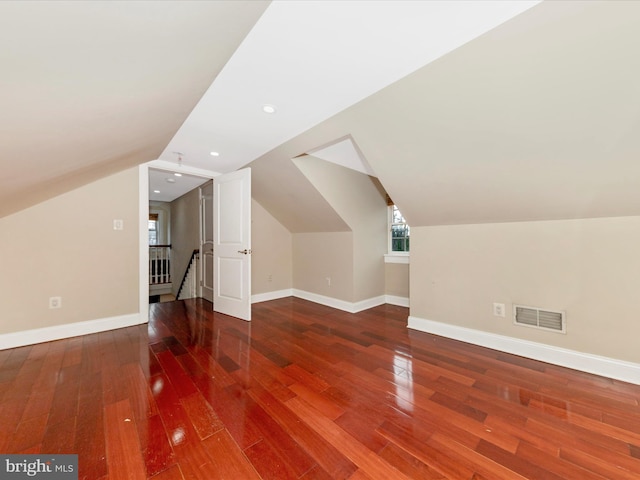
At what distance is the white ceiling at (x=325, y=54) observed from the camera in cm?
115

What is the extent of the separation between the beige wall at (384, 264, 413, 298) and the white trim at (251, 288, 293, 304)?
175cm

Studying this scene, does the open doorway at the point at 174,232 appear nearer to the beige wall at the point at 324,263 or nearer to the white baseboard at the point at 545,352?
the beige wall at the point at 324,263

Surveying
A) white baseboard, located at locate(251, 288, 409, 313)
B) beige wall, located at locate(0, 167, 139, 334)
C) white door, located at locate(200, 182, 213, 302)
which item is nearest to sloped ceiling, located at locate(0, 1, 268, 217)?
beige wall, located at locate(0, 167, 139, 334)

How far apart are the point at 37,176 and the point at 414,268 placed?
3.44 meters

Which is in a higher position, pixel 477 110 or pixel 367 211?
pixel 477 110

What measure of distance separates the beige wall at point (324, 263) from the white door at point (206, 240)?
4.80 ft

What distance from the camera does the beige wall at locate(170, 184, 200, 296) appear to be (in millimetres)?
5207

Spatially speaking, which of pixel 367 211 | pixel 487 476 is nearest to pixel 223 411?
pixel 487 476

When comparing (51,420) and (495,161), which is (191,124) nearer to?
(51,420)

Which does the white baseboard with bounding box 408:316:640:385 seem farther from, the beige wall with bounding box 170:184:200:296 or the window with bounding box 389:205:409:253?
the beige wall with bounding box 170:184:200:296

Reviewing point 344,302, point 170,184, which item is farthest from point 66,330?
point 344,302

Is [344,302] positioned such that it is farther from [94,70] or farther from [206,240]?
[94,70]

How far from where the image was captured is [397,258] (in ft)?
13.2

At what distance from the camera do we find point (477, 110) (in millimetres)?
1644
